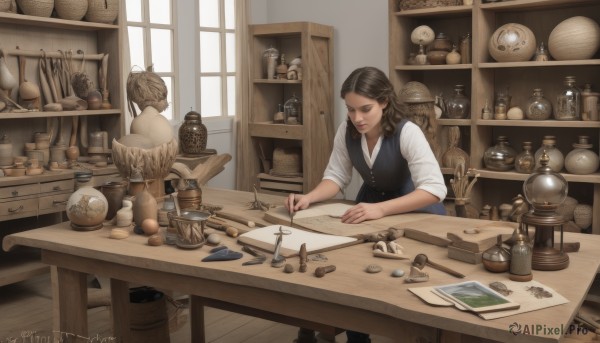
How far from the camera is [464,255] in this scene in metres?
2.02

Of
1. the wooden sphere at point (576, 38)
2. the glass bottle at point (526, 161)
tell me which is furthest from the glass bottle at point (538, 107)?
the wooden sphere at point (576, 38)

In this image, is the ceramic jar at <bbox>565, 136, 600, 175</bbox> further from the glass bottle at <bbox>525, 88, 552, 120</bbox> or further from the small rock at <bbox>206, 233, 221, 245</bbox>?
the small rock at <bbox>206, 233, 221, 245</bbox>

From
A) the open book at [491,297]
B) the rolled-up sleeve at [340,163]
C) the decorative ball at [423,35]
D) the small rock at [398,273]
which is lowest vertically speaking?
the open book at [491,297]

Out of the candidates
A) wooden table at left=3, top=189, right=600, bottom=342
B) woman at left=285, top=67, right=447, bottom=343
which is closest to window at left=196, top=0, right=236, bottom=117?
woman at left=285, top=67, right=447, bottom=343

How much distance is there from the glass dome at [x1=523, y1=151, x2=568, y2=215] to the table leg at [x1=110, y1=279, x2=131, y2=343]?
66.3 inches

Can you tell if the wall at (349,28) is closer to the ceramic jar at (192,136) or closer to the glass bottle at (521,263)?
the ceramic jar at (192,136)

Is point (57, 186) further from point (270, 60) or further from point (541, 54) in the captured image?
point (541, 54)

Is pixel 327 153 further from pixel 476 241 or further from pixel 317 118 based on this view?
pixel 476 241

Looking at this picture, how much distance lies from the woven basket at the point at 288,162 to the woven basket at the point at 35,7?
2178 mm

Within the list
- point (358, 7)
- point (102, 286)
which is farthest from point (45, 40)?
point (358, 7)

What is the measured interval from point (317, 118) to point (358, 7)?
0.99 meters

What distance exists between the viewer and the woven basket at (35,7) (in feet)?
13.4

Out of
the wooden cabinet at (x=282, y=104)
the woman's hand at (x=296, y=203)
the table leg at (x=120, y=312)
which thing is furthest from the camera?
the wooden cabinet at (x=282, y=104)

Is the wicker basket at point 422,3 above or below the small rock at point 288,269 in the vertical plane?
above
